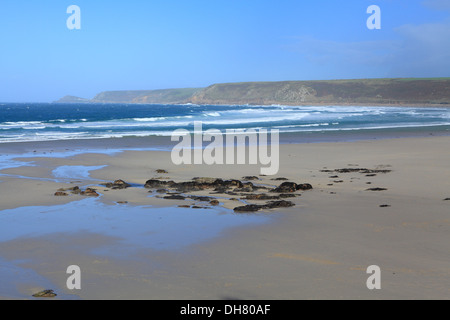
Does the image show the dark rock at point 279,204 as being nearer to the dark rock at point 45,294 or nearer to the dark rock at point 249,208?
the dark rock at point 249,208

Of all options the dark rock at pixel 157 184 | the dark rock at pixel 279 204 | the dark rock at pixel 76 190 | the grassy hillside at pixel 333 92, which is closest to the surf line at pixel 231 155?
the dark rock at pixel 157 184

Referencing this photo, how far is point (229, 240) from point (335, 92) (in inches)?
5745

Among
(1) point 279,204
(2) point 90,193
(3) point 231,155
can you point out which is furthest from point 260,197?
(3) point 231,155

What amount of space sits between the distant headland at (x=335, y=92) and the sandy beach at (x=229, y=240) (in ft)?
335

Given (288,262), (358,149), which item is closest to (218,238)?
(288,262)

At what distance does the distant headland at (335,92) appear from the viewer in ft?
411

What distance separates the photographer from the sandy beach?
5.33m

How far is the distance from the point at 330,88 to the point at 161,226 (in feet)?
495

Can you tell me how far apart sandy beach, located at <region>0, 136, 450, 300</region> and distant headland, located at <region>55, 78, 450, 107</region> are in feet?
335

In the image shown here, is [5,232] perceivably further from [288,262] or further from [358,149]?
[358,149]

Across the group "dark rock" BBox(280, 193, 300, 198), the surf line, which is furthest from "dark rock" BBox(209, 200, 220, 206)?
the surf line

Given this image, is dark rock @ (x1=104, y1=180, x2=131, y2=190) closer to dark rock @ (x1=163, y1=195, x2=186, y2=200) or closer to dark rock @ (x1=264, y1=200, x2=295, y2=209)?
dark rock @ (x1=163, y1=195, x2=186, y2=200)
